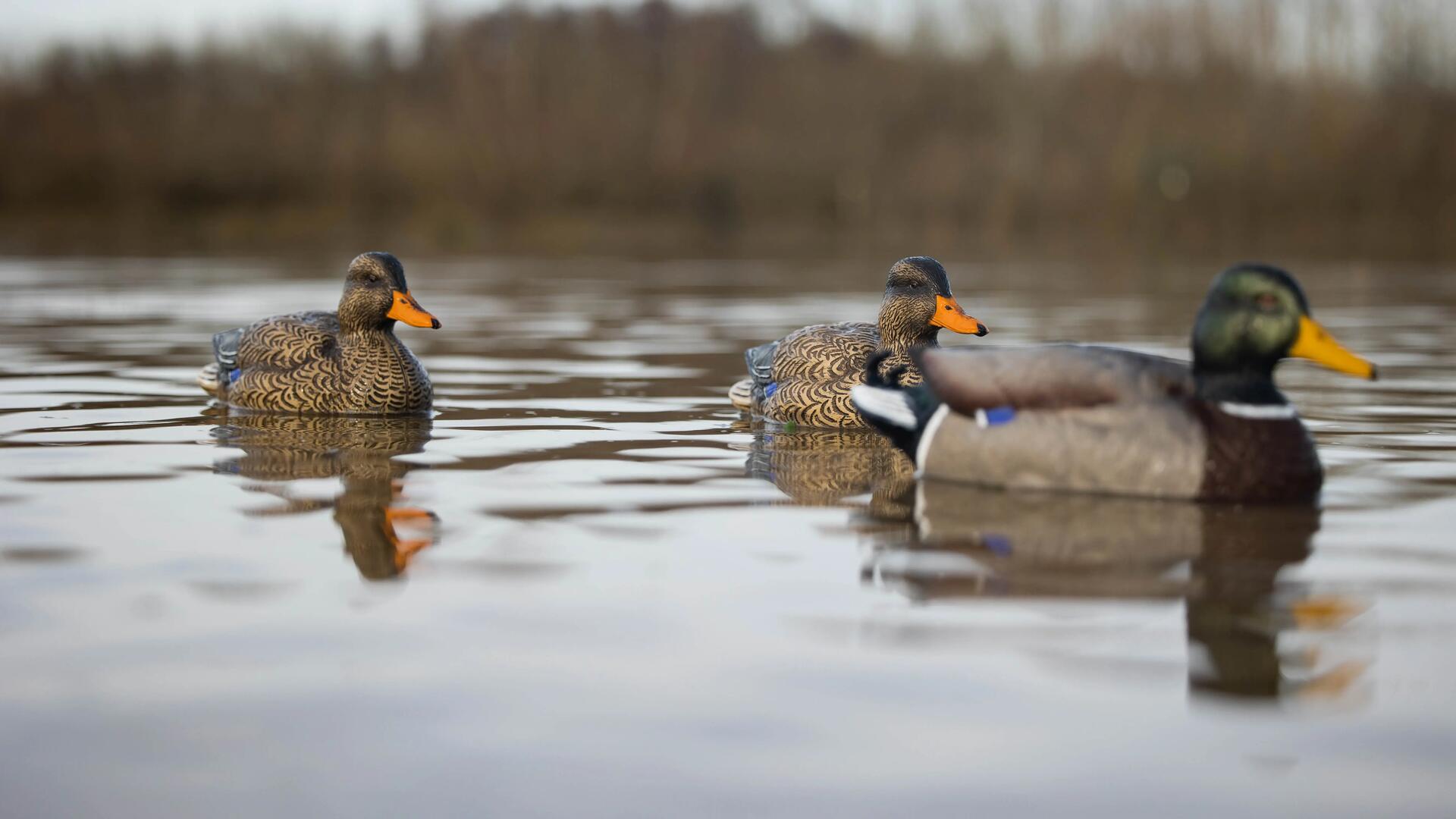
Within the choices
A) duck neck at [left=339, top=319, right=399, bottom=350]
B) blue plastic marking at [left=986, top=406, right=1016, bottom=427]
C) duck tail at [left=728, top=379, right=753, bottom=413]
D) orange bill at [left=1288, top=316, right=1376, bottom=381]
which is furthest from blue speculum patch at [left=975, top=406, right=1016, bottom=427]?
duck neck at [left=339, top=319, right=399, bottom=350]

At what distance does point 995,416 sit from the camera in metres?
6.77

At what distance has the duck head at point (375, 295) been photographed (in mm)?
9430

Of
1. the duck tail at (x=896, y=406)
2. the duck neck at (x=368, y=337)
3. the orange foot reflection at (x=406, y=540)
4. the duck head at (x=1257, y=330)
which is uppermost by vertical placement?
the duck head at (x=1257, y=330)

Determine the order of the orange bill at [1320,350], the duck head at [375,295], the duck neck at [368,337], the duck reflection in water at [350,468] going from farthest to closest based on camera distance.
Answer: the duck neck at [368,337]
the duck head at [375,295]
the orange bill at [1320,350]
the duck reflection in water at [350,468]

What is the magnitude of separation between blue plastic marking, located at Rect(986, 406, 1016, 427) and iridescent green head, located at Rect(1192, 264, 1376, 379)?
705 millimetres

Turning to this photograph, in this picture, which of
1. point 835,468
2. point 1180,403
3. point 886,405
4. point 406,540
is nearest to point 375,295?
point 835,468

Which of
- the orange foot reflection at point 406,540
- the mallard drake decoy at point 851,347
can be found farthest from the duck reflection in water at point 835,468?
the orange foot reflection at point 406,540

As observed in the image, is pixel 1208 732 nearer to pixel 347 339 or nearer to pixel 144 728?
pixel 144 728

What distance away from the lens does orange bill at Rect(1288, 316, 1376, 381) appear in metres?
6.45

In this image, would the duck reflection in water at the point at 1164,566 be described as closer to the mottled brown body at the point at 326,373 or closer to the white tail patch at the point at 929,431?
the white tail patch at the point at 929,431

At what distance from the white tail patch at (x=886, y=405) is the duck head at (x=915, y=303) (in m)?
1.71

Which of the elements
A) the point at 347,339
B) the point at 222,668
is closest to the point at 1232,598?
the point at 222,668

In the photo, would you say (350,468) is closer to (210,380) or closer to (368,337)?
(368,337)

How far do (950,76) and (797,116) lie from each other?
4778 millimetres
